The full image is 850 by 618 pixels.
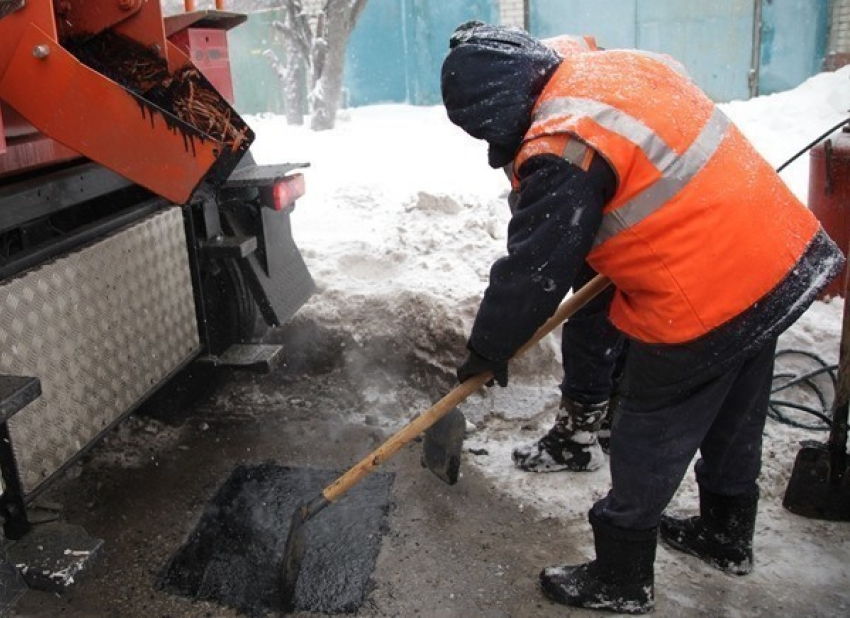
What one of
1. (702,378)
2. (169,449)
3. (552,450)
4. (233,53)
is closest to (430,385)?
(552,450)

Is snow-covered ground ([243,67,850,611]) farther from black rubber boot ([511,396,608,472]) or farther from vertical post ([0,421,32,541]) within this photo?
vertical post ([0,421,32,541])

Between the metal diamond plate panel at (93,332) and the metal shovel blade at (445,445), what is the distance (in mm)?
1102

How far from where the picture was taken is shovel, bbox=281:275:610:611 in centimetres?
260

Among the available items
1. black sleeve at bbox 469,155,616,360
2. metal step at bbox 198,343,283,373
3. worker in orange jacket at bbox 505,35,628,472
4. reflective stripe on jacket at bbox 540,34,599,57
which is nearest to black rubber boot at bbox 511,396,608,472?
worker in orange jacket at bbox 505,35,628,472

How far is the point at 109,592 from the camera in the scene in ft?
9.00

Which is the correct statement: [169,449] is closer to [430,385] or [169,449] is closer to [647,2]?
[430,385]

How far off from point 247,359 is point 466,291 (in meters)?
1.42

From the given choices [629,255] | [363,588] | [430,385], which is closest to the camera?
[629,255]

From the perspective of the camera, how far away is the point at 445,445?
115 inches

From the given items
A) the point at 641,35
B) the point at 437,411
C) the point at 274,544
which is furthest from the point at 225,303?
the point at 641,35

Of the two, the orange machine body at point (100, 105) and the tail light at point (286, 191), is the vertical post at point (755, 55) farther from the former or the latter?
the orange machine body at point (100, 105)

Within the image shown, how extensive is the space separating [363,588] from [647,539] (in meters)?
0.95

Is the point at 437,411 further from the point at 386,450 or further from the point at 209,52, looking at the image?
the point at 209,52

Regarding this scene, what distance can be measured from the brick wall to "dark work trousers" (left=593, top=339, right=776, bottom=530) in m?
12.8
